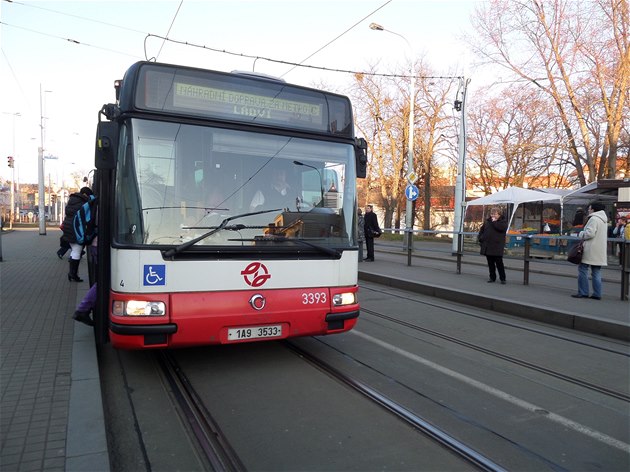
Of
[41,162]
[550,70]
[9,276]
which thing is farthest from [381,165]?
[9,276]

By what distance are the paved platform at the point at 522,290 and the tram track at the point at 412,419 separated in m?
4.27

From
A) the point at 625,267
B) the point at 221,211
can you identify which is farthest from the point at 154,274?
the point at 625,267

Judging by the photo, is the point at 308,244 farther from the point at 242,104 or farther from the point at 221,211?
the point at 242,104

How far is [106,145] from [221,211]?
1124mm

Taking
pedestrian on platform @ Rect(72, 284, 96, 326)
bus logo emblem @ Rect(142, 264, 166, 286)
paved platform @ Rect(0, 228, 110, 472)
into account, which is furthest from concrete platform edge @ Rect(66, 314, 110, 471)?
bus logo emblem @ Rect(142, 264, 166, 286)

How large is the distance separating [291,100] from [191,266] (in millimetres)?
2014

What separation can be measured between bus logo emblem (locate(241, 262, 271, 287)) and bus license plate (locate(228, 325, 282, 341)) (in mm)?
415

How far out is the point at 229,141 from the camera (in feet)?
15.6

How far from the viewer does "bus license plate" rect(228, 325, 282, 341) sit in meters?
4.55

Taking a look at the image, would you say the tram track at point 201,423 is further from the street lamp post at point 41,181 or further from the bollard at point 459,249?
the street lamp post at point 41,181

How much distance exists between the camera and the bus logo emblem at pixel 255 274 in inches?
180

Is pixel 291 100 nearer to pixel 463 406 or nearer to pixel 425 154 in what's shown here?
pixel 463 406

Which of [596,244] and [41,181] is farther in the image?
[41,181]

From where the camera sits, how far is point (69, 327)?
636 cm
